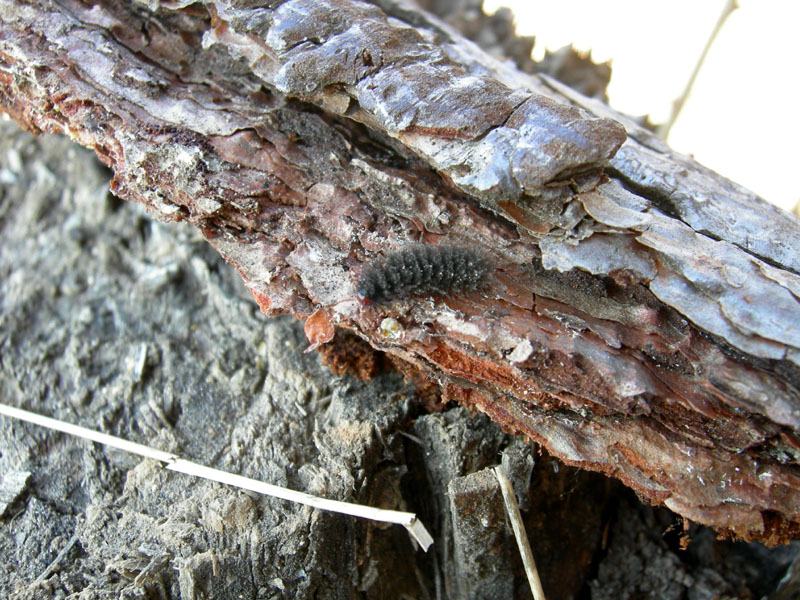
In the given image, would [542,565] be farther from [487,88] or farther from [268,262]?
[487,88]

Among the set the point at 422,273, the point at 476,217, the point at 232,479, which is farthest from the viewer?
the point at 232,479

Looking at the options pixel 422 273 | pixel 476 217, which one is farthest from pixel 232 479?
pixel 476 217

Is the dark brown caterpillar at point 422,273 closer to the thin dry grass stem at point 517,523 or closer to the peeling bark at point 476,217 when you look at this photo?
the peeling bark at point 476,217

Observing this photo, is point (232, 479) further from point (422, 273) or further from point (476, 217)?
point (476, 217)

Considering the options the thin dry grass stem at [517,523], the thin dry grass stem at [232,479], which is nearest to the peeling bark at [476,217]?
the thin dry grass stem at [517,523]

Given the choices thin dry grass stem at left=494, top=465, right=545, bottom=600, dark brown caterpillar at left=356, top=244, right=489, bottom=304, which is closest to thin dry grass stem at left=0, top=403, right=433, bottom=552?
thin dry grass stem at left=494, top=465, right=545, bottom=600

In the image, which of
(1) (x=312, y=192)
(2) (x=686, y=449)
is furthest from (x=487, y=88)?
(2) (x=686, y=449)

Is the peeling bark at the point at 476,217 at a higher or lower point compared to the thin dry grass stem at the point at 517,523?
higher

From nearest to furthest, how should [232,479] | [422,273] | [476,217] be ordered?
[422,273]
[476,217]
[232,479]
